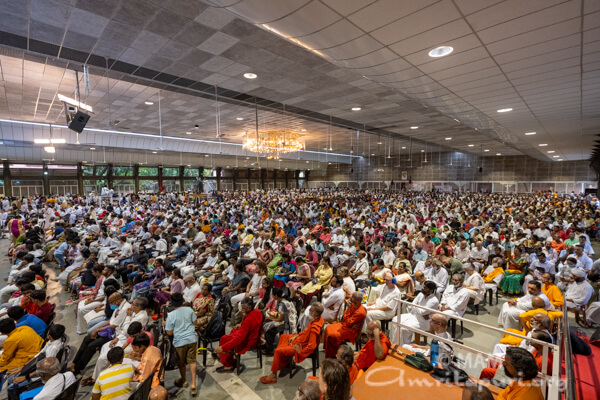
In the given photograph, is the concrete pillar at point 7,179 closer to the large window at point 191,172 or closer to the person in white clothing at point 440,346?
the large window at point 191,172

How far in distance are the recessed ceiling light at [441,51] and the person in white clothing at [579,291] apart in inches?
184

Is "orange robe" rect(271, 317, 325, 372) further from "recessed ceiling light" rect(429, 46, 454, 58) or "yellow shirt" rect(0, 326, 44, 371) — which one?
"recessed ceiling light" rect(429, 46, 454, 58)

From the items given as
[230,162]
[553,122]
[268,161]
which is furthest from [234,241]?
[268,161]

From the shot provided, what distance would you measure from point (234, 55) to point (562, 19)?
481cm

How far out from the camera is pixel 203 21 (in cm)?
426

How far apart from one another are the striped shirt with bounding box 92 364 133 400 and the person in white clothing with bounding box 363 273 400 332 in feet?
10.5

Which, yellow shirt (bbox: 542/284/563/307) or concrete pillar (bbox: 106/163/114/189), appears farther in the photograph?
concrete pillar (bbox: 106/163/114/189)

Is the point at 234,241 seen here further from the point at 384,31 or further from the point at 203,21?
the point at 384,31

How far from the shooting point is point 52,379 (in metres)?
2.70

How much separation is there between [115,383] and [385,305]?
3.63m

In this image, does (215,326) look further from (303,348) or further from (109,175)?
(109,175)

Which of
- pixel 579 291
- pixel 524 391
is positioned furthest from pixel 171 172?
pixel 524 391

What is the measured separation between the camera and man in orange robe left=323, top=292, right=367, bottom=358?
12.2ft

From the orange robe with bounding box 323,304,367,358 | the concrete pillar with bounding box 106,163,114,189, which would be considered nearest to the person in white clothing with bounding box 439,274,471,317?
the orange robe with bounding box 323,304,367,358
